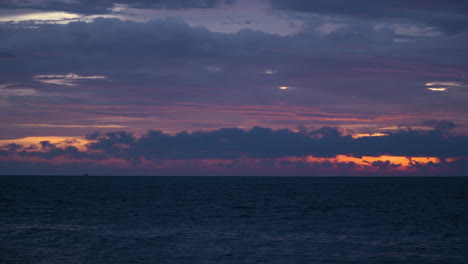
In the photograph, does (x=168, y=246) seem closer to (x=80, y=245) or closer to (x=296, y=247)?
(x=80, y=245)

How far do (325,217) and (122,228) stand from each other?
24602 mm

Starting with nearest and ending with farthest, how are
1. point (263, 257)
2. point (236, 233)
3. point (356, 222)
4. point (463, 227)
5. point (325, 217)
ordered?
point (263, 257), point (236, 233), point (463, 227), point (356, 222), point (325, 217)

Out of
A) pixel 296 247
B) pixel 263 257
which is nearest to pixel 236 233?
pixel 296 247

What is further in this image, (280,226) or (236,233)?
(280,226)

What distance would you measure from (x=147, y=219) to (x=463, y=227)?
110 ft

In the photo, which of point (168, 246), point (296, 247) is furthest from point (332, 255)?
point (168, 246)

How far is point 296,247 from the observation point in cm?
3559

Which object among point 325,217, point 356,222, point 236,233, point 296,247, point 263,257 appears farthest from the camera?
point 325,217

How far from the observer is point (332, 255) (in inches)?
1278

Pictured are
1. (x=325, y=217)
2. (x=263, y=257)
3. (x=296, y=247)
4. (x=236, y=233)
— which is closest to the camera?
(x=263, y=257)

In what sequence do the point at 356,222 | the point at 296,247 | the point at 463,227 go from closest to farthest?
the point at 296,247 → the point at 463,227 → the point at 356,222

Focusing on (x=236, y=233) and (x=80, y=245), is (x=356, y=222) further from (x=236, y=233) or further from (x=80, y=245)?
(x=80, y=245)

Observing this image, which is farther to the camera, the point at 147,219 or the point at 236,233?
the point at 147,219

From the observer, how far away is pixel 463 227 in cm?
4706
